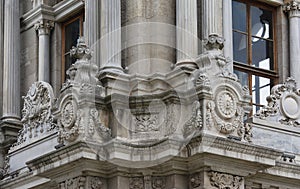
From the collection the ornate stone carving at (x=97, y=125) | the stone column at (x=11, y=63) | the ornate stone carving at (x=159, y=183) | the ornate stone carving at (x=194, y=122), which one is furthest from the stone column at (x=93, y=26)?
the stone column at (x=11, y=63)

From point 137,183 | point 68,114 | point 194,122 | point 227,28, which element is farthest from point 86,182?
point 227,28

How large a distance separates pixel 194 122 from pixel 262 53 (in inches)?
200

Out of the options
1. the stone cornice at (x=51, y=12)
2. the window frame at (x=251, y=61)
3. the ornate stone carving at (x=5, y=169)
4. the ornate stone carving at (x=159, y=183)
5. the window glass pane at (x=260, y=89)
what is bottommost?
the ornate stone carving at (x=159, y=183)

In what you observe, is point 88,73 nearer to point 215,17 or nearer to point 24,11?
point 215,17

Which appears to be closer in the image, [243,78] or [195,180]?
[195,180]

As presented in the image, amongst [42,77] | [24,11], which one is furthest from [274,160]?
[24,11]

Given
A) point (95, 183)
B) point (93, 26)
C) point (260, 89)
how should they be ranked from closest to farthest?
point (95, 183) < point (93, 26) < point (260, 89)

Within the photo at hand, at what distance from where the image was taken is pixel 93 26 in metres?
26.8

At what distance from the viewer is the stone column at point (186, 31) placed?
83.6 feet

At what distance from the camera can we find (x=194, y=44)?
25.7 m

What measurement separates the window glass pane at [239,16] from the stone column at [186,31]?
2482mm

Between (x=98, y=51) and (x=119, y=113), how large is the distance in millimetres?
1901

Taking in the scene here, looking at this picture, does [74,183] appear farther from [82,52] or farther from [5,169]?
[5,169]

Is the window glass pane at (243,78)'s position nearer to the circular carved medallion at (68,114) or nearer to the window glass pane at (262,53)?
the window glass pane at (262,53)
